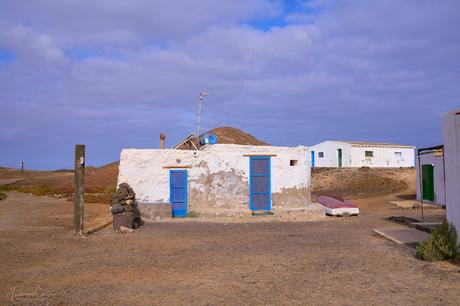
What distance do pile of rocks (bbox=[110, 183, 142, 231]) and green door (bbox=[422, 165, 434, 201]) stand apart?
1531cm

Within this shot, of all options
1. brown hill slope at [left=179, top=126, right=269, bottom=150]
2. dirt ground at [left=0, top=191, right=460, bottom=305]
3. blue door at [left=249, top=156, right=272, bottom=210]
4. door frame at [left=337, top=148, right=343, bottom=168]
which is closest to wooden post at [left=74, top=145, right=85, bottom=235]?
dirt ground at [left=0, top=191, right=460, bottom=305]

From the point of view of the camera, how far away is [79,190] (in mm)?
13016

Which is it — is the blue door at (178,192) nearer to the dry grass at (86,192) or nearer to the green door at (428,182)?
the dry grass at (86,192)

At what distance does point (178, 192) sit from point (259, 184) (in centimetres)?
320

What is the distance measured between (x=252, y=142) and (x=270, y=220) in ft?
51.1

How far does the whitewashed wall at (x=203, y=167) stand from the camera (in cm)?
1684

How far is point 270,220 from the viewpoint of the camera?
1691 centimetres

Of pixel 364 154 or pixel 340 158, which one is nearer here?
pixel 364 154

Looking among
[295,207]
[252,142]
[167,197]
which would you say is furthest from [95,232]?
[252,142]

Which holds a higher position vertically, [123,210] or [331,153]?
[331,153]

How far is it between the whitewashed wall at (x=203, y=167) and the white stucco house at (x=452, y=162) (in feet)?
29.8

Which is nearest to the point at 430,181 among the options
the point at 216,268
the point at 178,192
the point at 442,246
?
the point at 178,192

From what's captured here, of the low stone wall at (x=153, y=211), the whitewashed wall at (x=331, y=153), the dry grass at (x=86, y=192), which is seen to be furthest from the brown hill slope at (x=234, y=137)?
the low stone wall at (x=153, y=211)

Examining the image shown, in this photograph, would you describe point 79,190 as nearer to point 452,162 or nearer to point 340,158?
point 452,162
